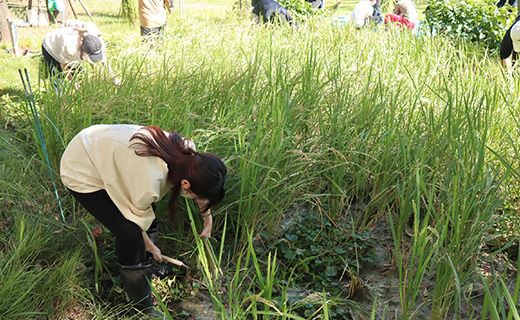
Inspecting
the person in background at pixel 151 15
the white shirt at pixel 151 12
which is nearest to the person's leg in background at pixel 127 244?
the person in background at pixel 151 15

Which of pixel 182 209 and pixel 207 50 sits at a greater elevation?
pixel 207 50

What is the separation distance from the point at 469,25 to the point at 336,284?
5211 mm

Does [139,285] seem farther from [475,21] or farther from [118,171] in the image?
[475,21]

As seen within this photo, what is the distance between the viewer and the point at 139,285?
2227 millimetres

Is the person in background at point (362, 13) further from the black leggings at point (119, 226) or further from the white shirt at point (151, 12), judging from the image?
the black leggings at point (119, 226)

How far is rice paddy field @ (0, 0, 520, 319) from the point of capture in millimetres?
2176

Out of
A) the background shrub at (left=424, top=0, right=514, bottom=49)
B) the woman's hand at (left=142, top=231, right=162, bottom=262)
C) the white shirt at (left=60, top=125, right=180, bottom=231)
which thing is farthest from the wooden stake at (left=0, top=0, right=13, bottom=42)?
the woman's hand at (left=142, top=231, right=162, bottom=262)

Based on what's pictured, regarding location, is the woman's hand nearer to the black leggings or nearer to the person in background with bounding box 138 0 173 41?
the black leggings

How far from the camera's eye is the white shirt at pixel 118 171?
204 centimetres

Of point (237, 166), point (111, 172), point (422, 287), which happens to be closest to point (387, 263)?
point (422, 287)

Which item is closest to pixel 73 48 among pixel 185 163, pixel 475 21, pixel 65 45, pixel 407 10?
pixel 65 45

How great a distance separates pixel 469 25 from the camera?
256 inches

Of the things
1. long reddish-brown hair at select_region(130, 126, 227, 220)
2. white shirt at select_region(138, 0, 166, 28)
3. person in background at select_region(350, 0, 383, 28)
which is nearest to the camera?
long reddish-brown hair at select_region(130, 126, 227, 220)

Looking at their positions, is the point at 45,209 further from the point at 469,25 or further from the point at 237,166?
the point at 469,25
